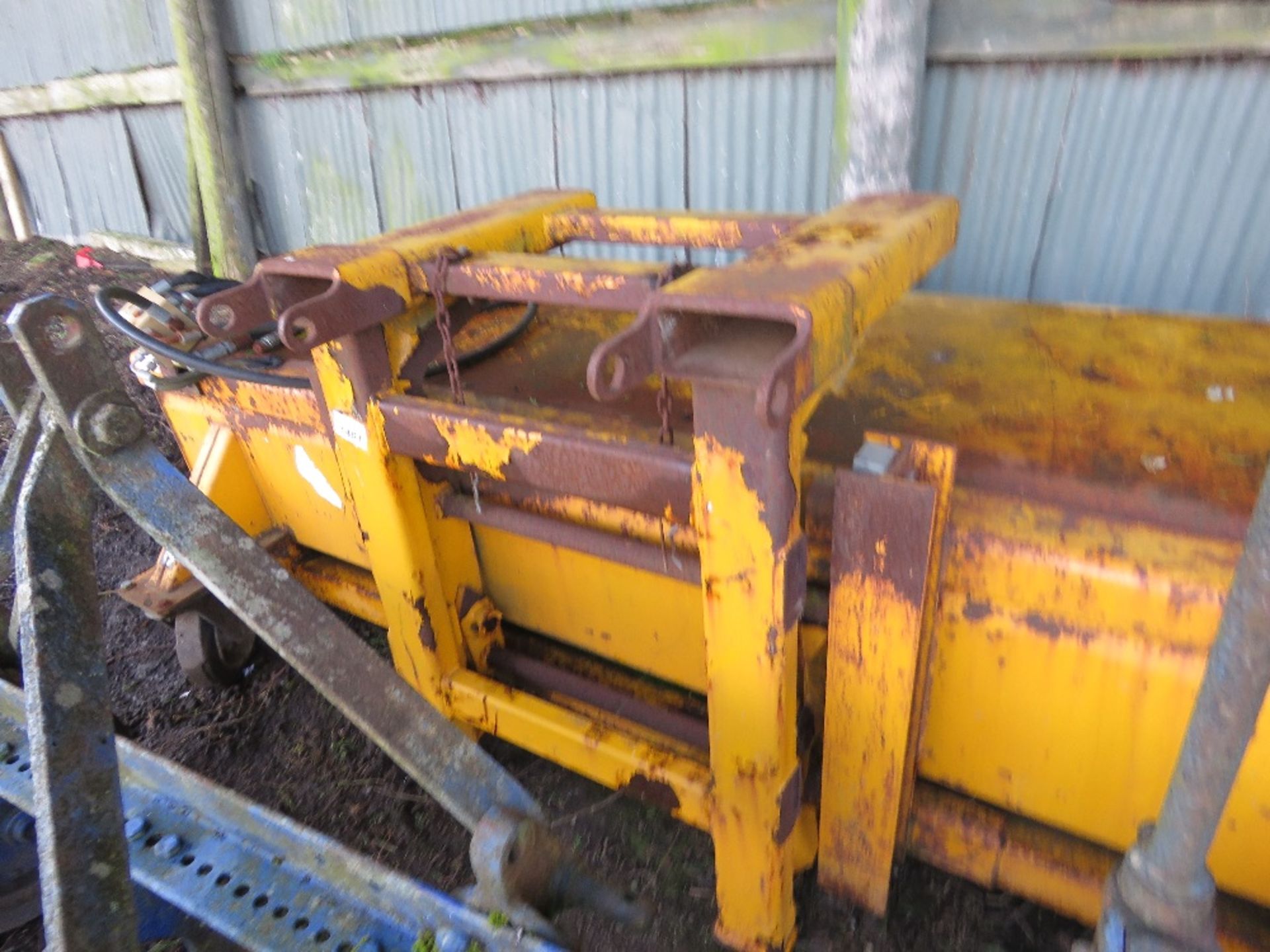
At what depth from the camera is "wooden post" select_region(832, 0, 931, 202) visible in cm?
225

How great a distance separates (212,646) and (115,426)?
4.75ft

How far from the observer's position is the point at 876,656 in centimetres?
123

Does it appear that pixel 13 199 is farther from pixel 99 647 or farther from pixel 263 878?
pixel 263 878

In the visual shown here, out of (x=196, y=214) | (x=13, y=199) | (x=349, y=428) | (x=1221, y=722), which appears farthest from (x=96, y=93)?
(x=1221, y=722)

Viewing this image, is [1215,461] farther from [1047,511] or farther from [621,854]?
[621,854]

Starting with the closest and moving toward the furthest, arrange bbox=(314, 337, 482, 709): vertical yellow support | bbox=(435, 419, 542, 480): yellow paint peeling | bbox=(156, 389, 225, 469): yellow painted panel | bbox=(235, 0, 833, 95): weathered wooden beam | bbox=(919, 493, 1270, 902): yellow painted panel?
bbox=(919, 493, 1270, 902): yellow painted panel
bbox=(435, 419, 542, 480): yellow paint peeling
bbox=(314, 337, 482, 709): vertical yellow support
bbox=(156, 389, 225, 469): yellow painted panel
bbox=(235, 0, 833, 95): weathered wooden beam

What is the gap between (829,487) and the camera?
1.24m

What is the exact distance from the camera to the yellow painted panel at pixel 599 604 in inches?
61.7

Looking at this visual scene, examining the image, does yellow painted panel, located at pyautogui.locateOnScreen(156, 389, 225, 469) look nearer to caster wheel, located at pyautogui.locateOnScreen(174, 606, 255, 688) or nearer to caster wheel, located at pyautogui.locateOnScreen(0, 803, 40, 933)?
caster wheel, located at pyautogui.locateOnScreen(174, 606, 255, 688)

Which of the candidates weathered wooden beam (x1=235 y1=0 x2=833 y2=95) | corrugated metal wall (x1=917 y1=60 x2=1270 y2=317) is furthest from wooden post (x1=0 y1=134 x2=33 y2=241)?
corrugated metal wall (x1=917 y1=60 x2=1270 y2=317)

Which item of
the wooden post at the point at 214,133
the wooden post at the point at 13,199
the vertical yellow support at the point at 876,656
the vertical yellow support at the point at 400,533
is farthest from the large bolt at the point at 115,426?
the wooden post at the point at 13,199

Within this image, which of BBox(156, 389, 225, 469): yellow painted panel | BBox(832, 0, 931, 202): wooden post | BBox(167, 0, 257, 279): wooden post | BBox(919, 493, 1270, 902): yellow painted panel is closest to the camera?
BBox(919, 493, 1270, 902): yellow painted panel

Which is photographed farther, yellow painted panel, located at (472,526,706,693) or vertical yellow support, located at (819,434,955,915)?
yellow painted panel, located at (472,526,706,693)

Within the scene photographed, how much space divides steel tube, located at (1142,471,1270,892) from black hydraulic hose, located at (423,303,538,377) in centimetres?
127
